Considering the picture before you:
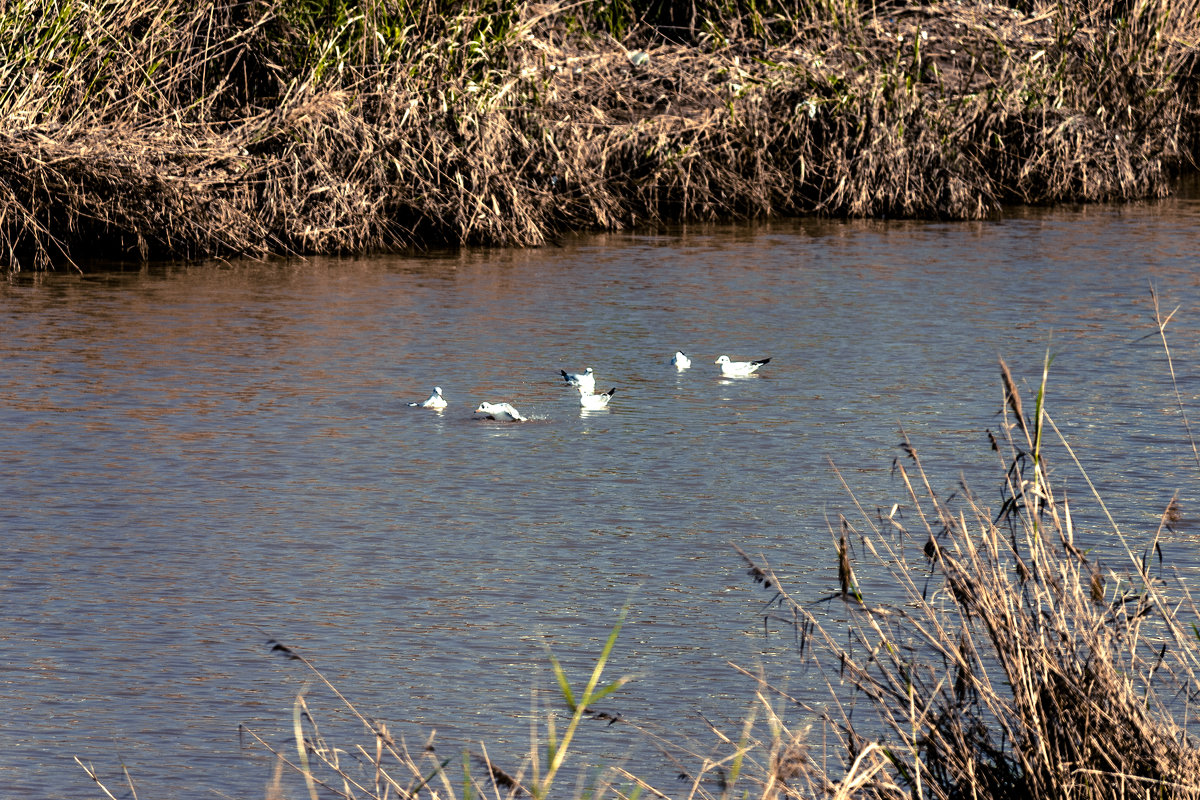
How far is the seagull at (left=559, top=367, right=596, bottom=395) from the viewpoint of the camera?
942 cm

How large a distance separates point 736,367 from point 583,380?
95cm

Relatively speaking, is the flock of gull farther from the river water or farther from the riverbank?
the riverbank

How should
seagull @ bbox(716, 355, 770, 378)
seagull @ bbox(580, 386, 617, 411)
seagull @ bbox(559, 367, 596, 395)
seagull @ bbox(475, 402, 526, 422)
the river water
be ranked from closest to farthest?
the river water < seagull @ bbox(475, 402, 526, 422) < seagull @ bbox(580, 386, 617, 411) < seagull @ bbox(559, 367, 596, 395) < seagull @ bbox(716, 355, 770, 378)

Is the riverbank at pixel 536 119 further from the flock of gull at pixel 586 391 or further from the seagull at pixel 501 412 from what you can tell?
the seagull at pixel 501 412

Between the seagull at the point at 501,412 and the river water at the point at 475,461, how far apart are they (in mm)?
80

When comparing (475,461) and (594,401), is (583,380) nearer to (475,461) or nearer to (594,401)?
(594,401)

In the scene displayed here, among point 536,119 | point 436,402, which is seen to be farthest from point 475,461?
point 536,119

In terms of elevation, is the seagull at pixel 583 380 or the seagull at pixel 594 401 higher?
the seagull at pixel 583 380

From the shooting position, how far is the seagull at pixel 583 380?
9422mm

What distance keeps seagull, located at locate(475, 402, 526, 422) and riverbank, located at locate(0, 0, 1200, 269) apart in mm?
5638

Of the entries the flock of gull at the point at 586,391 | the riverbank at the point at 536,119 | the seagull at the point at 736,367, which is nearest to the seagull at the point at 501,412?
the flock of gull at the point at 586,391

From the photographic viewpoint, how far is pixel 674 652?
543 centimetres

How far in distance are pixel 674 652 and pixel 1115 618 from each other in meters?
1.90

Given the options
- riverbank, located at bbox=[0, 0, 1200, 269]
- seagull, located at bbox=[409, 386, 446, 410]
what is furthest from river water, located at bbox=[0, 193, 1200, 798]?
riverbank, located at bbox=[0, 0, 1200, 269]
